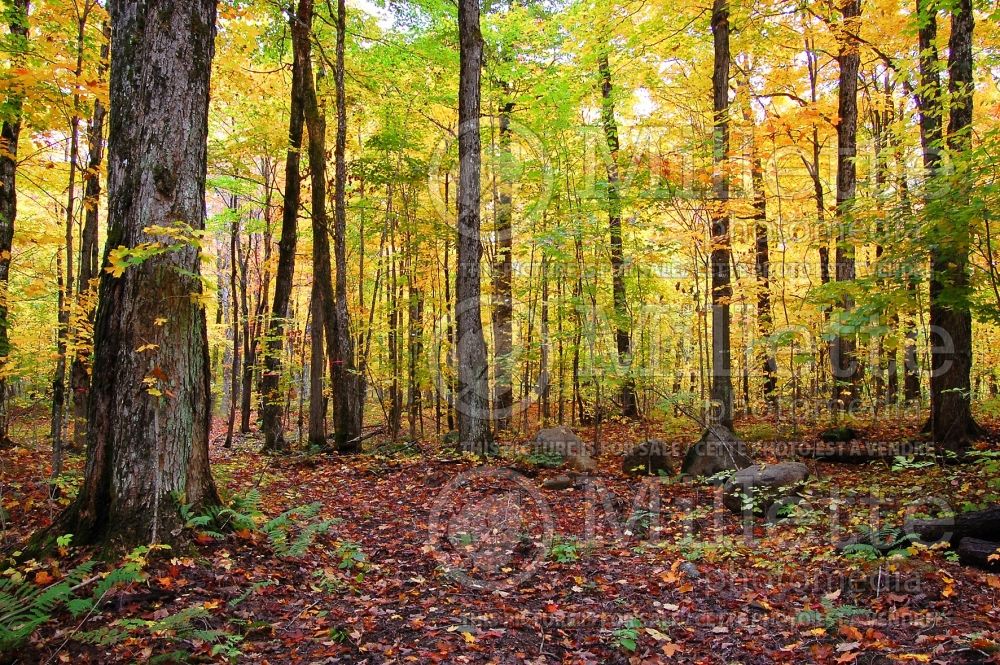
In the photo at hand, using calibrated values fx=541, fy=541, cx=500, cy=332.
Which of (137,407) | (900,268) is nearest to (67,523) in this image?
(137,407)

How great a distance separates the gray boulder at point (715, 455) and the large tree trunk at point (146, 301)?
8004 millimetres

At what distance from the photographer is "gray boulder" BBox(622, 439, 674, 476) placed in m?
10.1

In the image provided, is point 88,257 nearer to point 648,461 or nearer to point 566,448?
point 566,448

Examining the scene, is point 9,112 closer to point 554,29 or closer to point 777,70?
point 554,29

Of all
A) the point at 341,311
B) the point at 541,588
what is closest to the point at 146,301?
the point at 541,588

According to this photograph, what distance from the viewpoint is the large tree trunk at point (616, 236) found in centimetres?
1254

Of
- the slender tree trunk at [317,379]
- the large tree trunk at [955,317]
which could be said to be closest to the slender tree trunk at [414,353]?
the slender tree trunk at [317,379]

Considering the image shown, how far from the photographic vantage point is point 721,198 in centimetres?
1023

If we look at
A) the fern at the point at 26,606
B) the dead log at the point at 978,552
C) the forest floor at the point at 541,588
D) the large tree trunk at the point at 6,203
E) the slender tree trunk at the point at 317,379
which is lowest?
the forest floor at the point at 541,588

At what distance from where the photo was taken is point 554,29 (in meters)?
15.3

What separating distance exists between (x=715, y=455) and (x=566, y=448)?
A: 2787 millimetres

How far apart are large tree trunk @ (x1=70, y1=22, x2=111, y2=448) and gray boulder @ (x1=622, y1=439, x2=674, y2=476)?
28.8ft

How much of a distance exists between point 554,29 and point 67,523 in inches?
617

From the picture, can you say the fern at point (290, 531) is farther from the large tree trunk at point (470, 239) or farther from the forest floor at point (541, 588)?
Result: the large tree trunk at point (470, 239)
